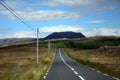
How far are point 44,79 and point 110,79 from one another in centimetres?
557

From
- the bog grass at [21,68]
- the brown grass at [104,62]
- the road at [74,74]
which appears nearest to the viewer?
the bog grass at [21,68]

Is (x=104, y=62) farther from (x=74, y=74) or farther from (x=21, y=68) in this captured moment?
(x=74, y=74)

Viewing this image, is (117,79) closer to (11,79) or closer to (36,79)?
(36,79)

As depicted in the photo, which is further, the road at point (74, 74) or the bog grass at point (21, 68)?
the road at point (74, 74)

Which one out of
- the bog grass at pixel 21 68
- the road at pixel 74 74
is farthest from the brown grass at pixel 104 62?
the bog grass at pixel 21 68

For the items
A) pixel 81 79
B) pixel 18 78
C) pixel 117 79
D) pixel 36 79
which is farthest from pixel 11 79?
pixel 117 79

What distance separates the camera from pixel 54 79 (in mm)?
27391

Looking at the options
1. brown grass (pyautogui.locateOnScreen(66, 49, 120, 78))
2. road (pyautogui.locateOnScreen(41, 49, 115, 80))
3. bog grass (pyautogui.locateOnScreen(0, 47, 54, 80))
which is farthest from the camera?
brown grass (pyautogui.locateOnScreen(66, 49, 120, 78))

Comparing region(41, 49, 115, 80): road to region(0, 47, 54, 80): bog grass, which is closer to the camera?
region(0, 47, 54, 80): bog grass

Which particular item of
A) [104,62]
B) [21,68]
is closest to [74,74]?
[21,68]

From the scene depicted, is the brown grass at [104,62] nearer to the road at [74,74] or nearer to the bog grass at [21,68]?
the road at [74,74]

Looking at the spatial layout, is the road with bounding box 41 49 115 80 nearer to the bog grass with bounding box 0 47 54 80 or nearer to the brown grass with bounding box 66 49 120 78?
the bog grass with bounding box 0 47 54 80

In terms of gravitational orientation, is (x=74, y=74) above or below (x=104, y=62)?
above

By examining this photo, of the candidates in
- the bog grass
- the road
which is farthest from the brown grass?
the bog grass
